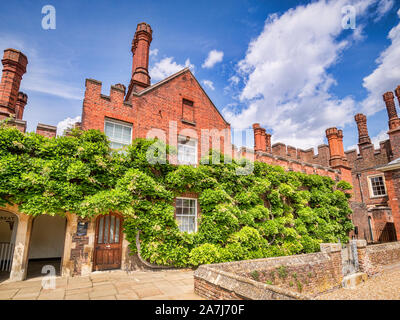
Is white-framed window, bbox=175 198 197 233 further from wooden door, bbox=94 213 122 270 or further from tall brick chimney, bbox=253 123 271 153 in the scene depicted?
tall brick chimney, bbox=253 123 271 153

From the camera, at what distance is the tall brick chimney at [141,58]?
12.1 metres

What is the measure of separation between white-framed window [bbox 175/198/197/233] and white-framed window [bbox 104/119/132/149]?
3.70 metres

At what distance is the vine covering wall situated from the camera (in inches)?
295

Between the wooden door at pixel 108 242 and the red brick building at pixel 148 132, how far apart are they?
0.04 meters

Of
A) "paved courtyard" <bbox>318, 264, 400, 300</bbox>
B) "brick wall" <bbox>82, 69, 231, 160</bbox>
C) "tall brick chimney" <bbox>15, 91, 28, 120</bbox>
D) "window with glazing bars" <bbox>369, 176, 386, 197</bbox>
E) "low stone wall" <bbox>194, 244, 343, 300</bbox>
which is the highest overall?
"tall brick chimney" <bbox>15, 91, 28, 120</bbox>

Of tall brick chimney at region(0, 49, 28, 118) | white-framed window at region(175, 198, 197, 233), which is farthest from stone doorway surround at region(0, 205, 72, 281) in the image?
white-framed window at region(175, 198, 197, 233)

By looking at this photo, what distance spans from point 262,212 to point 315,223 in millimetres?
4705

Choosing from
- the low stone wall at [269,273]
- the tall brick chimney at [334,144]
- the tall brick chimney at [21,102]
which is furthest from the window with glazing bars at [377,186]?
the tall brick chimney at [21,102]

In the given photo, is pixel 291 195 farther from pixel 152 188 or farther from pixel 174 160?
pixel 152 188

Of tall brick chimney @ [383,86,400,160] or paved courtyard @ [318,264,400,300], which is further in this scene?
tall brick chimney @ [383,86,400,160]

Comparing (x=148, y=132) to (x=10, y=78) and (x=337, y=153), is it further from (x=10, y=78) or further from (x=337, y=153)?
(x=337, y=153)

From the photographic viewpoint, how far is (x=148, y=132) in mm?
10750

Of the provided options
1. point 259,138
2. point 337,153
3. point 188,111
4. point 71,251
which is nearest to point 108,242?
point 71,251
